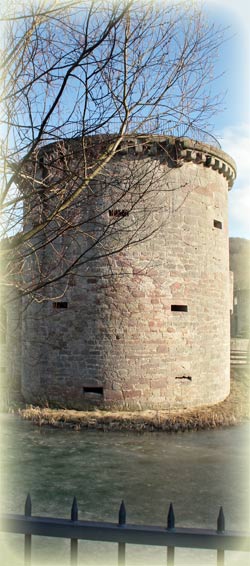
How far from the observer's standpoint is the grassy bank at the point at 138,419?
9.72 metres

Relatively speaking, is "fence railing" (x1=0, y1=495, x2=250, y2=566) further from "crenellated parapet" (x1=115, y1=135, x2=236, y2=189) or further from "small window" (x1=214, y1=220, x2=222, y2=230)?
"small window" (x1=214, y1=220, x2=222, y2=230)

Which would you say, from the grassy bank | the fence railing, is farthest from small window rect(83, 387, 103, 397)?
the fence railing

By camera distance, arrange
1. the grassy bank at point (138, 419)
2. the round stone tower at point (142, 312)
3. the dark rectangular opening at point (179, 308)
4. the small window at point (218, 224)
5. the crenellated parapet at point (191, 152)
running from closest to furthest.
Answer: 1. the grassy bank at point (138, 419)
2. the crenellated parapet at point (191, 152)
3. the round stone tower at point (142, 312)
4. the dark rectangular opening at point (179, 308)
5. the small window at point (218, 224)

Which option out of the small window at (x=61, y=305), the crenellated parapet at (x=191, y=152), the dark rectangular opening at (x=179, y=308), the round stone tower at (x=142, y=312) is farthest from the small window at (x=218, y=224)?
the small window at (x=61, y=305)

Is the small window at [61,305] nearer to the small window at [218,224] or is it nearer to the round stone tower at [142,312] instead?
the round stone tower at [142,312]

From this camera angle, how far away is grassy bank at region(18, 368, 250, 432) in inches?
383

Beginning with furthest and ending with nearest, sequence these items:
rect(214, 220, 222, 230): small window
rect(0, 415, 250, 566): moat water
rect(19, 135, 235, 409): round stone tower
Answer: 1. rect(214, 220, 222, 230): small window
2. rect(19, 135, 235, 409): round stone tower
3. rect(0, 415, 250, 566): moat water

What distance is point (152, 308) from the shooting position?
10.7m

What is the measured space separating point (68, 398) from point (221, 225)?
5240 millimetres

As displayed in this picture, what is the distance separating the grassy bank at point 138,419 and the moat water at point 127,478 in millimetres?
273

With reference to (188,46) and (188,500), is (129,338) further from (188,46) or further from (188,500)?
(188,46)

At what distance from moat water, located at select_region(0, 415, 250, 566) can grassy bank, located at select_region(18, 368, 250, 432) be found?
0.90ft

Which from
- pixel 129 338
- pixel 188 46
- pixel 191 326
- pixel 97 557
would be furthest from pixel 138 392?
pixel 188 46

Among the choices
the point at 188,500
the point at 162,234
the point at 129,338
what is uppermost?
the point at 162,234
